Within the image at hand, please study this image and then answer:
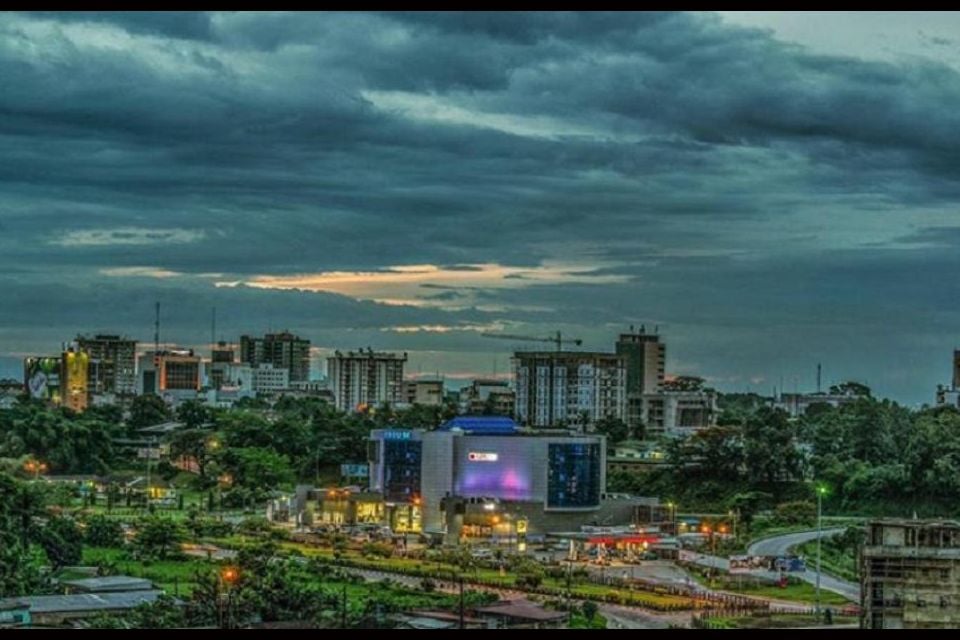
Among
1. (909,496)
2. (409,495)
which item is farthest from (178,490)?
(909,496)

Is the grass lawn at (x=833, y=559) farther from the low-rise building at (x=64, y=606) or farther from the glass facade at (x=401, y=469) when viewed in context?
the low-rise building at (x=64, y=606)

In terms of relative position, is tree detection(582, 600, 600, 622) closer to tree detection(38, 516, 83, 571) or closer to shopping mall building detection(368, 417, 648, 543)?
tree detection(38, 516, 83, 571)

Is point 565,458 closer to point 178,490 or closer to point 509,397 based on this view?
point 178,490

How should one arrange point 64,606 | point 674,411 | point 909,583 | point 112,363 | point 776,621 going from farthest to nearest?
point 112,363, point 674,411, point 776,621, point 64,606, point 909,583

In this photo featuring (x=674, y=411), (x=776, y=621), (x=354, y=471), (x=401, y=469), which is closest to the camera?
(x=776, y=621)

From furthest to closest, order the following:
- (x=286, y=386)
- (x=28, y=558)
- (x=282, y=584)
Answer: (x=286, y=386) < (x=28, y=558) < (x=282, y=584)

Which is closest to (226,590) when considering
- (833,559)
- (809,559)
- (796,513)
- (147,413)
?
(809,559)

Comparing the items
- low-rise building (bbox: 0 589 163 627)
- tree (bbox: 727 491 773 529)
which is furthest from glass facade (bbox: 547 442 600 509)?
low-rise building (bbox: 0 589 163 627)

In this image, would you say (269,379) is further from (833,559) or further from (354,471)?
(833,559)
